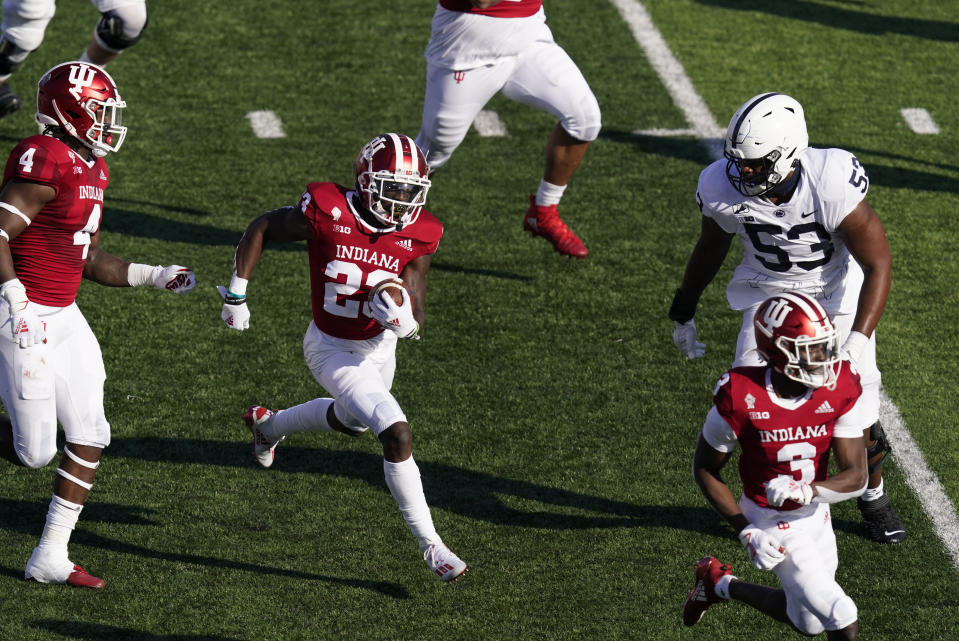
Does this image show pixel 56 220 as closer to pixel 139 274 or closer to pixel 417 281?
pixel 139 274

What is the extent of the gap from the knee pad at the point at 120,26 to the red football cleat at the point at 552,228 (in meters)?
2.76

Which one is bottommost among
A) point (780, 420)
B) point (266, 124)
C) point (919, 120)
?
point (266, 124)

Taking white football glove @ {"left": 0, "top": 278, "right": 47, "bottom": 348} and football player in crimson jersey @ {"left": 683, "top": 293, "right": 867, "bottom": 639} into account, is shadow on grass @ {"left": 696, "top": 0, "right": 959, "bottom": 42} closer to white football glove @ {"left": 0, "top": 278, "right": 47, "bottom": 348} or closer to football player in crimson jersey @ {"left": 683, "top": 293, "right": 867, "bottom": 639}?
football player in crimson jersey @ {"left": 683, "top": 293, "right": 867, "bottom": 639}

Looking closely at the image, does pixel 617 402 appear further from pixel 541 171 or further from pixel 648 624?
pixel 541 171

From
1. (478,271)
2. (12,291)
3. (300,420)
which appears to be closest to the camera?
(12,291)

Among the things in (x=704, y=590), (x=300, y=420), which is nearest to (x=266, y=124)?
(x=300, y=420)

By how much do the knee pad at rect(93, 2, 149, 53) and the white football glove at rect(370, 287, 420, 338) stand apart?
3924 mm

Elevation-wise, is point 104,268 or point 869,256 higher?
point 869,256

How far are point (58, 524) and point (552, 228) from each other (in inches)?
144

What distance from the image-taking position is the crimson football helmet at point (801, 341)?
4797mm

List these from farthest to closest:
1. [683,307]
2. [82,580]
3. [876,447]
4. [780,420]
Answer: [683,307] < [876,447] < [82,580] < [780,420]

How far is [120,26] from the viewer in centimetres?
870

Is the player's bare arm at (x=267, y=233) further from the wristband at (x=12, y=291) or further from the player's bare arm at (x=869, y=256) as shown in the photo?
the player's bare arm at (x=869, y=256)

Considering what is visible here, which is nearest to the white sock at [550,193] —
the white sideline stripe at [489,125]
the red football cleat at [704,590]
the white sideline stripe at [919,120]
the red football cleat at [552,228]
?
the red football cleat at [552,228]
